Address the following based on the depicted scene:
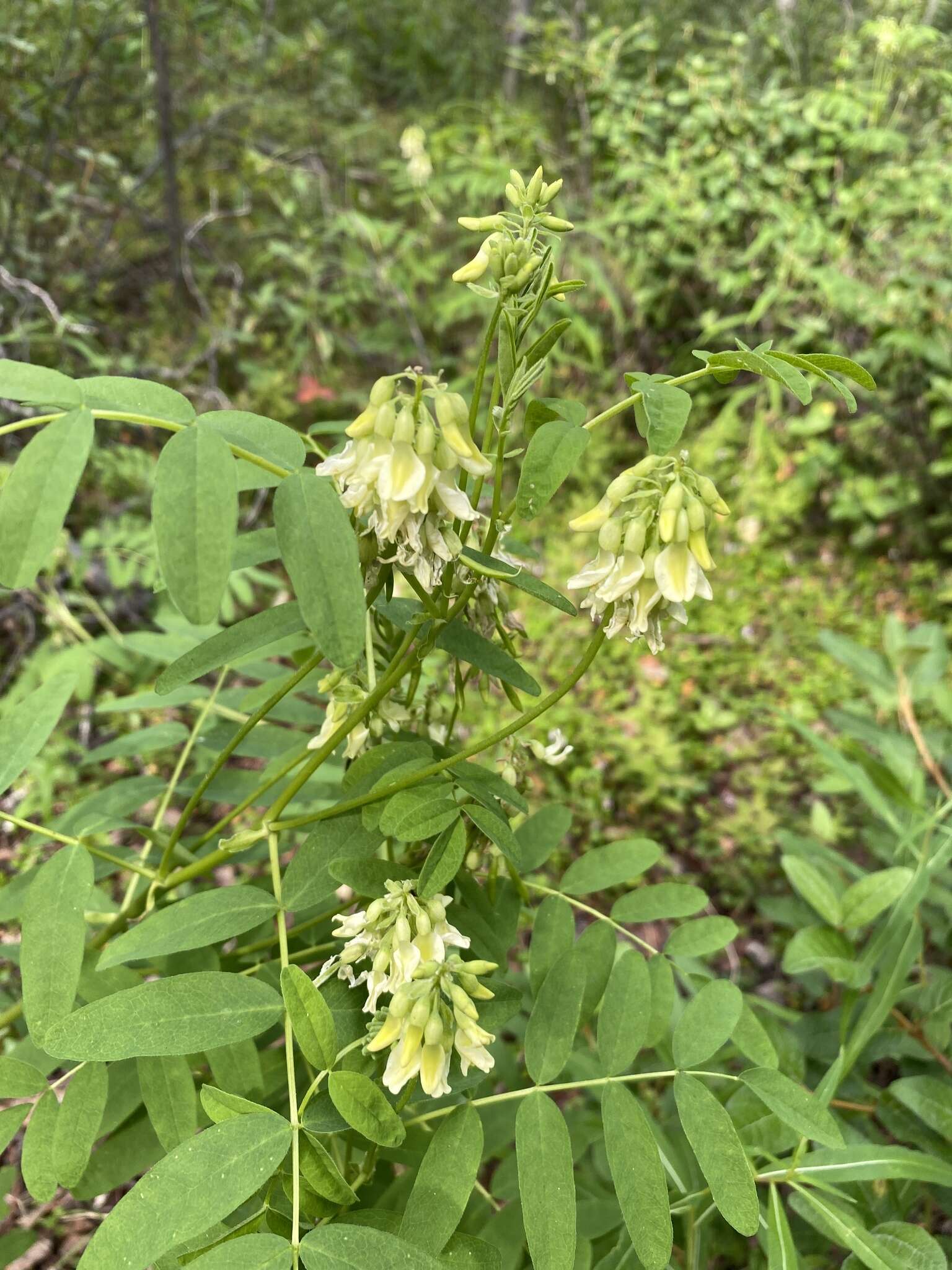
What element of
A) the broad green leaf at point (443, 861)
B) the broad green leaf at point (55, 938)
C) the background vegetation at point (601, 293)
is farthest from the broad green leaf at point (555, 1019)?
the background vegetation at point (601, 293)

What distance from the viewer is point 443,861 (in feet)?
2.38

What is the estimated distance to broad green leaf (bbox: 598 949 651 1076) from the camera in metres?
0.83

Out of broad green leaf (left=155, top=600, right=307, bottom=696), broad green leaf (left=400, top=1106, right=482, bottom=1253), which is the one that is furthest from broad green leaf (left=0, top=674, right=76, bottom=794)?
broad green leaf (left=400, top=1106, right=482, bottom=1253)

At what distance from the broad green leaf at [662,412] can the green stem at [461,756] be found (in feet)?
0.48

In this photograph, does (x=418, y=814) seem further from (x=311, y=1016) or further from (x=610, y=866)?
(x=610, y=866)

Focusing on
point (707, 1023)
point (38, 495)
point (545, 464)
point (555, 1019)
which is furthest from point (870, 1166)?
point (38, 495)

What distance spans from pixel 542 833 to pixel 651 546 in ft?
1.71

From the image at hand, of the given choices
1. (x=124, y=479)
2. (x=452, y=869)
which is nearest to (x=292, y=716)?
(x=452, y=869)

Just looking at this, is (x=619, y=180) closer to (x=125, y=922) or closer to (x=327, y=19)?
(x=327, y=19)

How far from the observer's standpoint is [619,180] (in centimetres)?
416

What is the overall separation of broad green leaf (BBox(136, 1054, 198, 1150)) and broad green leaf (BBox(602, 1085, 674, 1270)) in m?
0.38

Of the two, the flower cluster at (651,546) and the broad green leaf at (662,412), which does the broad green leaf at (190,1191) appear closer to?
the flower cluster at (651,546)

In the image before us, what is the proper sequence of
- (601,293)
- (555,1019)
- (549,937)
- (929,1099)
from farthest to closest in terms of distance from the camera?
1. (601,293)
2. (929,1099)
3. (549,937)
4. (555,1019)

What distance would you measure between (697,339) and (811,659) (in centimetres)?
180
